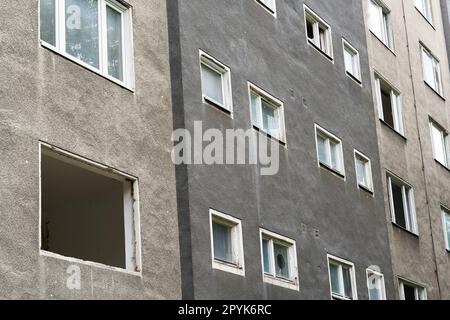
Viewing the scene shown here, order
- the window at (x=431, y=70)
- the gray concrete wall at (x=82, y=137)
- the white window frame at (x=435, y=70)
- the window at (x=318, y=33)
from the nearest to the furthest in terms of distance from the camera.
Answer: the gray concrete wall at (x=82, y=137), the window at (x=318, y=33), the window at (x=431, y=70), the white window frame at (x=435, y=70)

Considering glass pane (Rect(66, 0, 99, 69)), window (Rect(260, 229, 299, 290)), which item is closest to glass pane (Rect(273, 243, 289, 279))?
window (Rect(260, 229, 299, 290))

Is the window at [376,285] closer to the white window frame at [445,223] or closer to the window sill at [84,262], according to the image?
the white window frame at [445,223]

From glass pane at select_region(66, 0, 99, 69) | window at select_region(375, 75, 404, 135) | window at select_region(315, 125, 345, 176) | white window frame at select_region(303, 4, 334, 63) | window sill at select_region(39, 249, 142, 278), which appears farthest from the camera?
window at select_region(375, 75, 404, 135)

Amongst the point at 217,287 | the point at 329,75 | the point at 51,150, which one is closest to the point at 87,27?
the point at 51,150

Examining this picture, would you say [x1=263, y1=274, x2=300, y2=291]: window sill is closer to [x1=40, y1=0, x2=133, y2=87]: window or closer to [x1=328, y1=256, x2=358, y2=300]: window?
[x1=328, y1=256, x2=358, y2=300]: window

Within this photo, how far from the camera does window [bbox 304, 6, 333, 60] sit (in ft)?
75.8

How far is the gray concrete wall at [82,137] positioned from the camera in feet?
40.7

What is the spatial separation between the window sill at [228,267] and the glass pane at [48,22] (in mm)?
4682

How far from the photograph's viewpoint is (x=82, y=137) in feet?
45.7

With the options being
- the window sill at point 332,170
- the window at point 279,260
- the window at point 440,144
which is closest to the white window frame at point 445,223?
the window at point 440,144

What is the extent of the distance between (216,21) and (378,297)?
807cm

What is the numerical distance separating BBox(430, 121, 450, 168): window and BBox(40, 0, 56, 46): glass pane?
59.3ft

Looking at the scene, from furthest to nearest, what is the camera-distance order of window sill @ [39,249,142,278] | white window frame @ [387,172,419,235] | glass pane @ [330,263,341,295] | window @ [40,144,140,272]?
white window frame @ [387,172,419,235] → glass pane @ [330,263,341,295] → window @ [40,144,140,272] → window sill @ [39,249,142,278]
